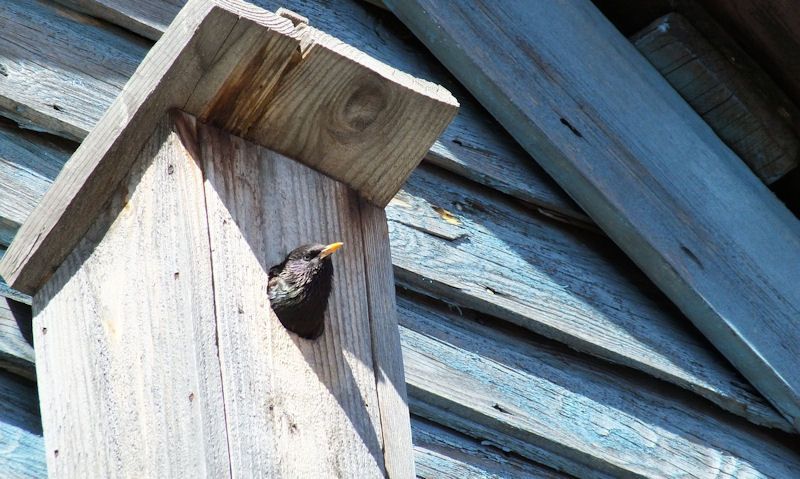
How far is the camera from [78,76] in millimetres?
2395

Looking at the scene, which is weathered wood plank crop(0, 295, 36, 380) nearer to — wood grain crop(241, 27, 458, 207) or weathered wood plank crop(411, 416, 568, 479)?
wood grain crop(241, 27, 458, 207)

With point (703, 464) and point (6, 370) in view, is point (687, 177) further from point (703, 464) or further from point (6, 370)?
point (6, 370)

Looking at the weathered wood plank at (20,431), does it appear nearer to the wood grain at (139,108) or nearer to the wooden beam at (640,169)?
the wood grain at (139,108)

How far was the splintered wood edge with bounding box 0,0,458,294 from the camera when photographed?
5.23 feet

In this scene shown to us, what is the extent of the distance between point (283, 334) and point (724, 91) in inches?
67.4

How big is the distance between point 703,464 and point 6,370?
1689mm

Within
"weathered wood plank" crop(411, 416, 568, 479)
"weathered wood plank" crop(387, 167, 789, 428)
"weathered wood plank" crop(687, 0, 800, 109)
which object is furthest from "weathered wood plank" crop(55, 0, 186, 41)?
"weathered wood plank" crop(687, 0, 800, 109)

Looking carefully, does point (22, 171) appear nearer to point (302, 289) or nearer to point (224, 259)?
point (224, 259)

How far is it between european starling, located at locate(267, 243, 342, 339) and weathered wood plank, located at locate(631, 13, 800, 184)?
59.1 inches

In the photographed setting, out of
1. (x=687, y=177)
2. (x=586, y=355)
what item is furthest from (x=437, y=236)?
(x=687, y=177)

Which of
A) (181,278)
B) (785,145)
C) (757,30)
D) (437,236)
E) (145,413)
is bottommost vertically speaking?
(145,413)

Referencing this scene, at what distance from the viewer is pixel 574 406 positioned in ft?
8.54

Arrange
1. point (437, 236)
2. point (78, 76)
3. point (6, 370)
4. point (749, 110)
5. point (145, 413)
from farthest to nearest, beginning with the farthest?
point (749, 110), point (437, 236), point (78, 76), point (6, 370), point (145, 413)

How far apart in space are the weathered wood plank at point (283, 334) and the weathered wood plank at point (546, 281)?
0.73 m
